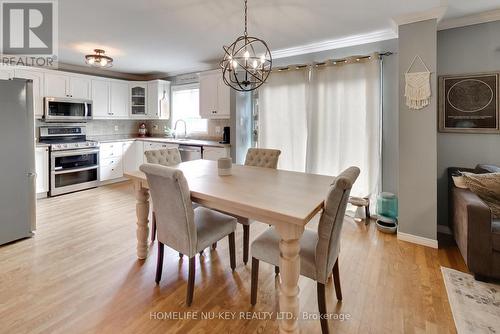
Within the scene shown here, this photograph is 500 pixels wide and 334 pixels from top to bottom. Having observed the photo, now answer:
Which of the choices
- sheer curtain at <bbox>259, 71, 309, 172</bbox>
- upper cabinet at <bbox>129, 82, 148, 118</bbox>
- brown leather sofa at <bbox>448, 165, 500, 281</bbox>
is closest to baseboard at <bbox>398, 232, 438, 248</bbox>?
brown leather sofa at <bbox>448, 165, 500, 281</bbox>

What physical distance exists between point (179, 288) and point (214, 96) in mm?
3421

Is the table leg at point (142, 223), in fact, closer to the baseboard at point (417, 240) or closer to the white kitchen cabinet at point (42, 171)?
the baseboard at point (417, 240)

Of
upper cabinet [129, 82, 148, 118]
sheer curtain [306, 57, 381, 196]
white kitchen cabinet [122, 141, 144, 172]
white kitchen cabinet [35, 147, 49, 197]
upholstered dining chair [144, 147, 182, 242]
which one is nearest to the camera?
upholstered dining chair [144, 147, 182, 242]

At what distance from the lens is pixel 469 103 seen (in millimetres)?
2883

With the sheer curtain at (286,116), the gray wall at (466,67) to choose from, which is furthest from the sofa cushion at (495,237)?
the sheer curtain at (286,116)

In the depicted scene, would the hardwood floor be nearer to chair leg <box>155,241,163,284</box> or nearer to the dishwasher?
chair leg <box>155,241,163,284</box>

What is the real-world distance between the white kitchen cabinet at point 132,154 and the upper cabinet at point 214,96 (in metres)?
1.89

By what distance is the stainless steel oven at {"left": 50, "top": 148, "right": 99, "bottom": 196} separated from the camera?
449cm

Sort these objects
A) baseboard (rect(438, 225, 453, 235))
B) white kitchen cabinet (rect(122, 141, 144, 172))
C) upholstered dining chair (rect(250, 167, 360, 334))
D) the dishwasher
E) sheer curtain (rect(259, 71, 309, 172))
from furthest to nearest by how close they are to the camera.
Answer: white kitchen cabinet (rect(122, 141, 144, 172)), the dishwasher, sheer curtain (rect(259, 71, 309, 172)), baseboard (rect(438, 225, 453, 235)), upholstered dining chair (rect(250, 167, 360, 334))

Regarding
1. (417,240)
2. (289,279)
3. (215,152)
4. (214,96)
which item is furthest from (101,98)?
(417,240)

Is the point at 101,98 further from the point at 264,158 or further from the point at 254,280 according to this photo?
the point at 254,280

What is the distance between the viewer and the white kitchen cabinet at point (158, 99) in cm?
578

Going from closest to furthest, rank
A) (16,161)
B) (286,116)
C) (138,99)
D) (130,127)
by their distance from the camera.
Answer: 1. (16,161)
2. (286,116)
3. (138,99)
4. (130,127)

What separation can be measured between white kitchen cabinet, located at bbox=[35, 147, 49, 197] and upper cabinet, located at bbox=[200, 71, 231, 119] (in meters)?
2.69
